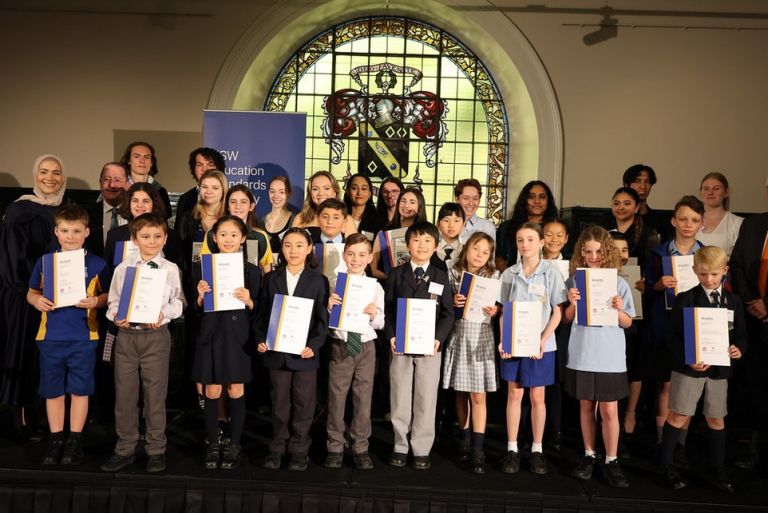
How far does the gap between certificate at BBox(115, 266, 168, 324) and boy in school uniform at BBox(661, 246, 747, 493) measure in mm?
2911

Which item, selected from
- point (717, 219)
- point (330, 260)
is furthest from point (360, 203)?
point (717, 219)

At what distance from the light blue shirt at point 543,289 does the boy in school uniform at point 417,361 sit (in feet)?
1.31

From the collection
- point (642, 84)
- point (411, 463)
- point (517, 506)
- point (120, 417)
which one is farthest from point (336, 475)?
point (642, 84)

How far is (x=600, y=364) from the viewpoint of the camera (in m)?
3.71

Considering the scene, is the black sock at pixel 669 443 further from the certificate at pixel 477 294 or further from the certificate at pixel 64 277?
the certificate at pixel 64 277

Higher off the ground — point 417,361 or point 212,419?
point 417,361

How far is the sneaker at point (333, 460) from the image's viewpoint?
3.76 meters

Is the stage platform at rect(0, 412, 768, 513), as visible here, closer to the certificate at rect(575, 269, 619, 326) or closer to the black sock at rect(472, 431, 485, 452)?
the black sock at rect(472, 431, 485, 452)

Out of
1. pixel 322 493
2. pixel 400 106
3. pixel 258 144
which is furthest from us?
pixel 400 106

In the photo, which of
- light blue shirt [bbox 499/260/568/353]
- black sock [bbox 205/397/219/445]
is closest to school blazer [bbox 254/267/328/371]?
black sock [bbox 205/397/219/445]

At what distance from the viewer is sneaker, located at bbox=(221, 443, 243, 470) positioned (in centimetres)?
373

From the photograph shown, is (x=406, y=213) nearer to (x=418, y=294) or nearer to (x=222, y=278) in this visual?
(x=418, y=294)

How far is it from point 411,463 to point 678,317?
1.76 metres

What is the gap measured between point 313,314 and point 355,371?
0.44 meters
